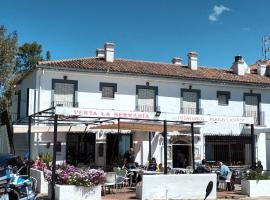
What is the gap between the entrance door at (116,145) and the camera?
1032 inches

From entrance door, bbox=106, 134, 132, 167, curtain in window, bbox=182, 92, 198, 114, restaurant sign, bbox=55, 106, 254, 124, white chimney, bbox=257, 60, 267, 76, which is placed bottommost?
entrance door, bbox=106, 134, 132, 167

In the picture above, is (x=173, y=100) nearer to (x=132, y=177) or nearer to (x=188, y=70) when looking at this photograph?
(x=188, y=70)

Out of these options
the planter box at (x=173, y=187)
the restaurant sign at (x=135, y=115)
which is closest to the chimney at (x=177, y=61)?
the restaurant sign at (x=135, y=115)

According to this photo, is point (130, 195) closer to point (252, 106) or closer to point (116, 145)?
point (116, 145)

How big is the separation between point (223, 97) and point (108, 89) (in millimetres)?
8038

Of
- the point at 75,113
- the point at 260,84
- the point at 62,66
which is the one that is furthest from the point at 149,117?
the point at 260,84

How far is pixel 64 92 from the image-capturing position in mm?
25266

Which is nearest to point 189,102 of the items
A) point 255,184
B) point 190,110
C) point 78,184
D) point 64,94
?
point 190,110

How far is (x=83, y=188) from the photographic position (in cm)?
1388

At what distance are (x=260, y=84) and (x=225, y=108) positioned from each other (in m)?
3.14

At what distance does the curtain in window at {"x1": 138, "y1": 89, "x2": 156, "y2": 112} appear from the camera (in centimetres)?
2706

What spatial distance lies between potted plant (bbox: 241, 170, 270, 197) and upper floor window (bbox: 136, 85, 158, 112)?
10864 millimetres

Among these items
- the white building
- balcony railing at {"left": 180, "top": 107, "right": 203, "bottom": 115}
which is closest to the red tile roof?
the white building

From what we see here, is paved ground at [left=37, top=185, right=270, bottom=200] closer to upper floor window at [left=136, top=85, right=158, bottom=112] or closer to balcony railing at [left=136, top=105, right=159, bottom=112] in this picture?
balcony railing at [left=136, top=105, right=159, bottom=112]
